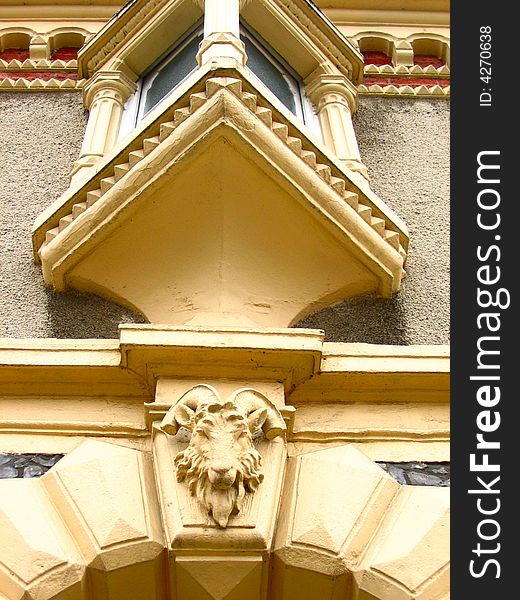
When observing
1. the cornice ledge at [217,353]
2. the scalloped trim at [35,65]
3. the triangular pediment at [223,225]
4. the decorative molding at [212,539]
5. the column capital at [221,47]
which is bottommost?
the decorative molding at [212,539]

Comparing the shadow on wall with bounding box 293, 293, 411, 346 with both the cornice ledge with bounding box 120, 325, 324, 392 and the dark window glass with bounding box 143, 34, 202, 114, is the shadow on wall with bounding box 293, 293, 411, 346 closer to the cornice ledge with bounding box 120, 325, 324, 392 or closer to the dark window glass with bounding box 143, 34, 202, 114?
the cornice ledge with bounding box 120, 325, 324, 392

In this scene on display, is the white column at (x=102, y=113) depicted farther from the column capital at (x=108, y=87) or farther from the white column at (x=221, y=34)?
the white column at (x=221, y=34)

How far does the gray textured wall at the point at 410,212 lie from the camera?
4.13m

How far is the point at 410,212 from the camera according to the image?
16.5ft

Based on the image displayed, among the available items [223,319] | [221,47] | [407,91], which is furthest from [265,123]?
[407,91]

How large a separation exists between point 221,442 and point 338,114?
3.35 m

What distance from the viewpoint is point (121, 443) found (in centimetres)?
337

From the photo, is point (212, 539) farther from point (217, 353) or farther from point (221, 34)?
point (221, 34)

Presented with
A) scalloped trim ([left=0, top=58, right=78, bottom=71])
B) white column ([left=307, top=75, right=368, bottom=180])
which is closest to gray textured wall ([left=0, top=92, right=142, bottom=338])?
scalloped trim ([left=0, top=58, right=78, bottom=71])

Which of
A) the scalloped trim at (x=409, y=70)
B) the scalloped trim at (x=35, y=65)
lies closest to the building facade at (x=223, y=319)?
the scalloped trim at (x=35, y=65)

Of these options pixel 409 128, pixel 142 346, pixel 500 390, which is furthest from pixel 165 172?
pixel 409 128

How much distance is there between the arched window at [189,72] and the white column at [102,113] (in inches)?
2.8

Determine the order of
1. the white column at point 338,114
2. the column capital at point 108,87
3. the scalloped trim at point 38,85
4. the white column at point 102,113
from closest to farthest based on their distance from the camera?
the white column at point 102,113, the white column at point 338,114, the column capital at point 108,87, the scalloped trim at point 38,85

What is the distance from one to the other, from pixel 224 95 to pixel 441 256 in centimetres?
139
